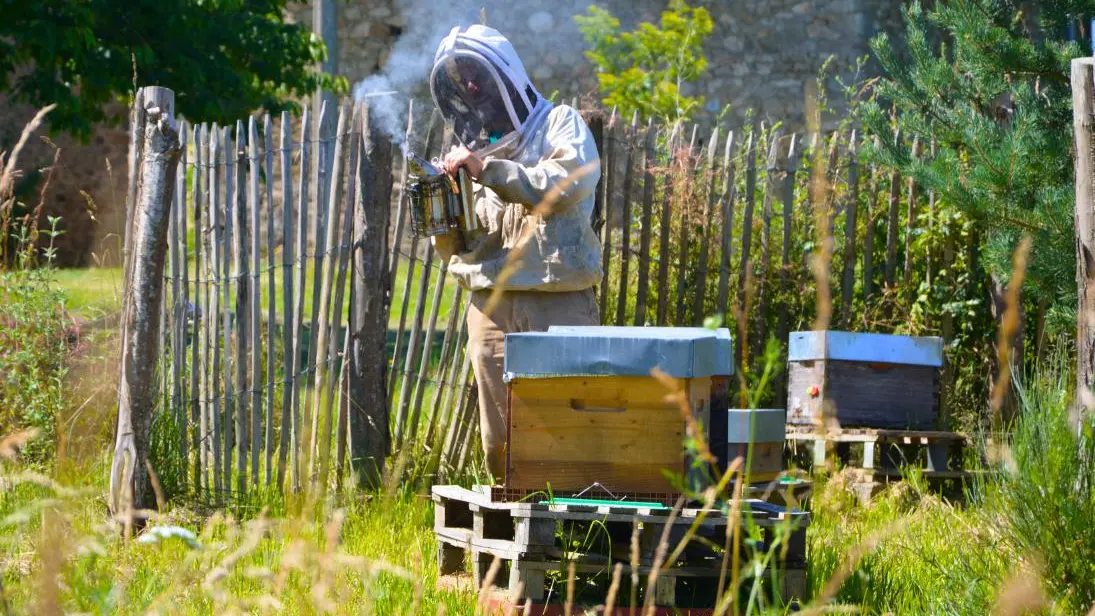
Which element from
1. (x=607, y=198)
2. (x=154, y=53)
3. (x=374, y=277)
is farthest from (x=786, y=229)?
(x=154, y=53)

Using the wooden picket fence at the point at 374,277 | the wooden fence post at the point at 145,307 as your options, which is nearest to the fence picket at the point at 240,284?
the wooden picket fence at the point at 374,277

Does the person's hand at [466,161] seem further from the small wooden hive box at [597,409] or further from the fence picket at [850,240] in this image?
the fence picket at [850,240]

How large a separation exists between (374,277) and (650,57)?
7.74 m

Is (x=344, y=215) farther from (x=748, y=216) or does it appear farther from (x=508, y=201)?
(x=748, y=216)

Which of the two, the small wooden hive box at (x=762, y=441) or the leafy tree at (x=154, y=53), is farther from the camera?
the leafy tree at (x=154, y=53)

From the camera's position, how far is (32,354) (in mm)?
6211

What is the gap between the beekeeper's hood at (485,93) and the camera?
4434 mm

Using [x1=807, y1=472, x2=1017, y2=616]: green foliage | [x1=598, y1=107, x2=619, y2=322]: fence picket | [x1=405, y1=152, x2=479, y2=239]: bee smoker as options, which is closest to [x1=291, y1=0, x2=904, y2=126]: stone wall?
[x1=598, y1=107, x2=619, y2=322]: fence picket

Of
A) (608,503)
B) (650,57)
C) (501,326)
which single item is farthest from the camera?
(650,57)

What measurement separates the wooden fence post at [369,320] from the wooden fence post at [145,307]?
3.01 ft

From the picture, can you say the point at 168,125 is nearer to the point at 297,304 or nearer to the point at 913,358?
the point at 297,304

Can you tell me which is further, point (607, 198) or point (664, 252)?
point (664, 252)

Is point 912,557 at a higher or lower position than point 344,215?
lower

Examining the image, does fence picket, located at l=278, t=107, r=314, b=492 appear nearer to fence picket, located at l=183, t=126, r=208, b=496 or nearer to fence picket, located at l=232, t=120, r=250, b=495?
fence picket, located at l=232, t=120, r=250, b=495
